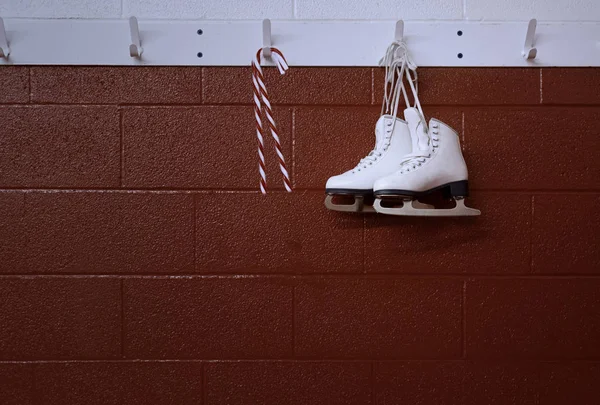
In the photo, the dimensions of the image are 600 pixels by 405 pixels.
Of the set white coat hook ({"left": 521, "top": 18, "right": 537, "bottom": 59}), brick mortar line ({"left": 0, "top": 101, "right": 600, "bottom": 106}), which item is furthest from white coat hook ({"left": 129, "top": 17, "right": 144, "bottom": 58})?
white coat hook ({"left": 521, "top": 18, "right": 537, "bottom": 59})

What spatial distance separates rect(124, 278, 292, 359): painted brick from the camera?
1.39 meters

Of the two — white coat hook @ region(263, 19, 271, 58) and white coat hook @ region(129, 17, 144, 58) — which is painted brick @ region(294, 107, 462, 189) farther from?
white coat hook @ region(129, 17, 144, 58)

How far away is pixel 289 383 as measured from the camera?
140 cm

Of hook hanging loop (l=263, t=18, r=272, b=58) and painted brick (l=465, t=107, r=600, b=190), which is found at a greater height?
hook hanging loop (l=263, t=18, r=272, b=58)

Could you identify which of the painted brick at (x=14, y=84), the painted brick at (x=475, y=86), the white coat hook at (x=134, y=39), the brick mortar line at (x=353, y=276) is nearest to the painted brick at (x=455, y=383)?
the brick mortar line at (x=353, y=276)

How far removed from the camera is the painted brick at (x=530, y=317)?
1399mm

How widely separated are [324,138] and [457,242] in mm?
483

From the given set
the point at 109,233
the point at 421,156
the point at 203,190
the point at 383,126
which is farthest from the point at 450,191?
the point at 109,233

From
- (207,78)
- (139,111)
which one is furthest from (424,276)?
(139,111)

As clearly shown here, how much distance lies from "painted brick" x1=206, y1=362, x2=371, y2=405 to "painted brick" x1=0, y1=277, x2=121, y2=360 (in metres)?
0.32

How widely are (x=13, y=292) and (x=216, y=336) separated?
1.93 ft

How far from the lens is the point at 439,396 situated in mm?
1398

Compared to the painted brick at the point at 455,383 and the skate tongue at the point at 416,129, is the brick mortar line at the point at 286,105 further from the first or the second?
the painted brick at the point at 455,383

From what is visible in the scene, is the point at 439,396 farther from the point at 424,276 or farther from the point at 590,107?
the point at 590,107
